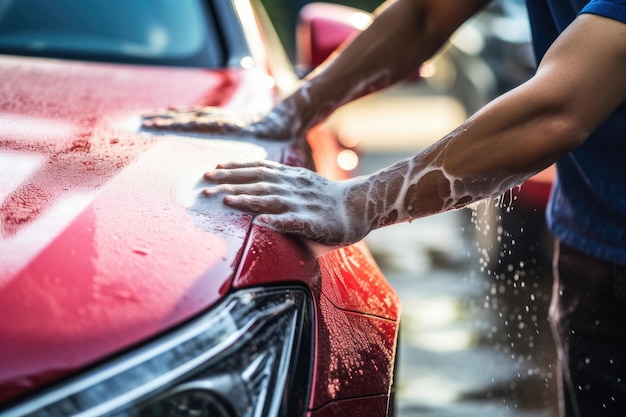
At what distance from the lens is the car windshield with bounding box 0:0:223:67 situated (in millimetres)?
2775

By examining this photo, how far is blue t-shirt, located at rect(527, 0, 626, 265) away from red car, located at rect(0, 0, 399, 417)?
1.60 ft

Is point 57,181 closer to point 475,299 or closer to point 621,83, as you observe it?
point 621,83

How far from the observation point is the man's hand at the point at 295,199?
1.65 metres

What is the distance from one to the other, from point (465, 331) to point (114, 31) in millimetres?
2097

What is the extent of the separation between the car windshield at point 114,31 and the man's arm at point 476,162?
44.1 inches

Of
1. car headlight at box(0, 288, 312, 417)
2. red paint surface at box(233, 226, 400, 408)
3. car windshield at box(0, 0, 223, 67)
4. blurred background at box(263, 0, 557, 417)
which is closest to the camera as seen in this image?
car headlight at box(0, 288, 312, 417)

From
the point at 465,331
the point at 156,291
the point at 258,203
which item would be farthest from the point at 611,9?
the point at 465,331

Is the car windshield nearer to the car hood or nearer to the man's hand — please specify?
the car hood

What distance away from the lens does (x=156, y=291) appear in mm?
1364

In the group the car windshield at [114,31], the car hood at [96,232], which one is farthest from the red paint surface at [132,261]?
the car windshield at [114,31]

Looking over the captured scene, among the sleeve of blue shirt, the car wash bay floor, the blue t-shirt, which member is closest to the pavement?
the car wash bay floor

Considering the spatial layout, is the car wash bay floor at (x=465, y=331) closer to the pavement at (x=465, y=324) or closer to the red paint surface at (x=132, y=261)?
the pavement at (x=465, y=324)

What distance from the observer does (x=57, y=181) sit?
1.67 metres

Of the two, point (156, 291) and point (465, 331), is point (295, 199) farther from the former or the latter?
point (465, 331)
